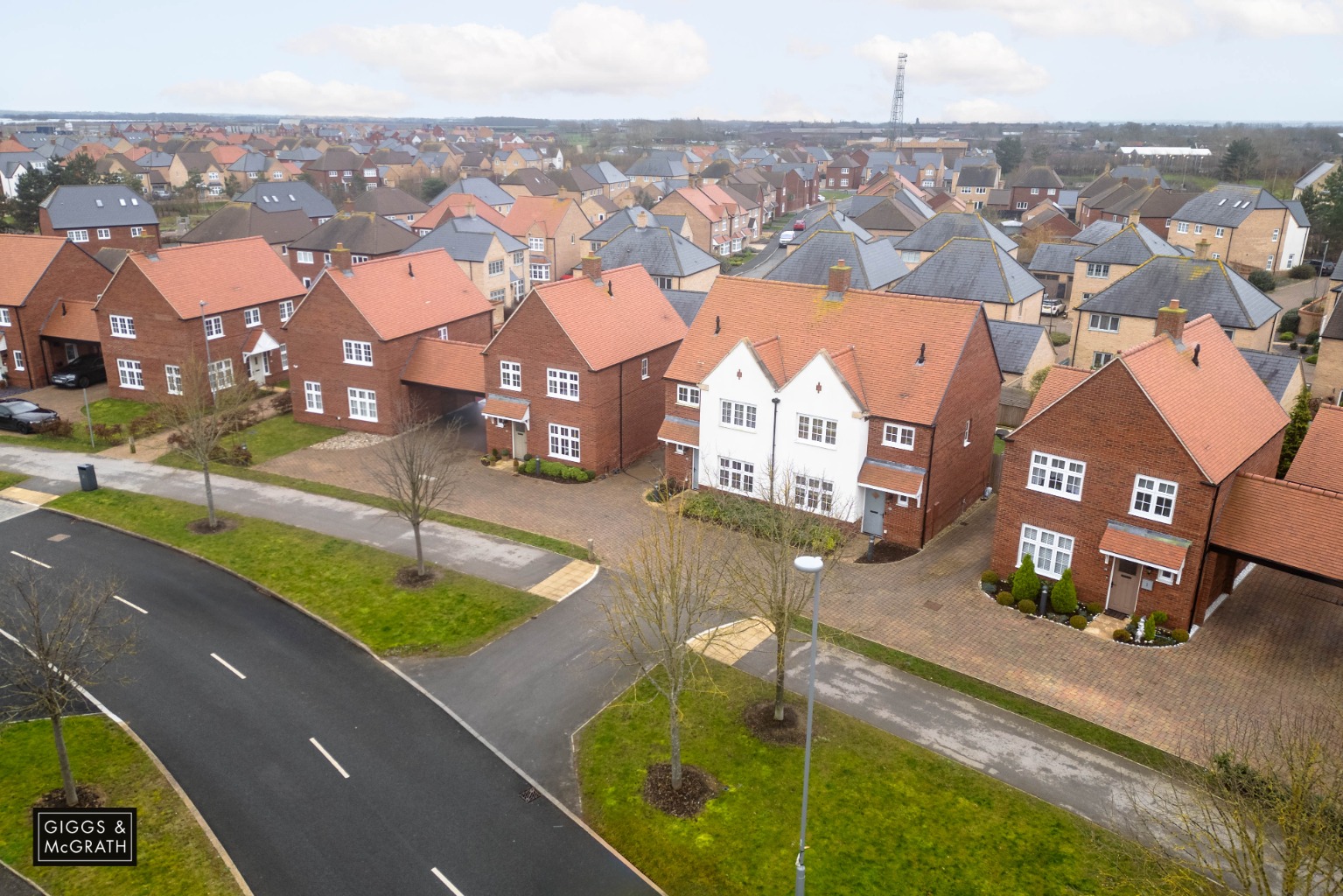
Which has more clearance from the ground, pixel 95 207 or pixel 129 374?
pixel 95 207

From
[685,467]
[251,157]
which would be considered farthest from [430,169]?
[685,467]

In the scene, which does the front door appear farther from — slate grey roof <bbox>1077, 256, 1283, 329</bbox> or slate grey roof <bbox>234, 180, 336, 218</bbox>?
slate grey roof <bbox>234, 180, 336, 218</bbox>

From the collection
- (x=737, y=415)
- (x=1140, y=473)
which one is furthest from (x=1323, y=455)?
(x=737, y=415)

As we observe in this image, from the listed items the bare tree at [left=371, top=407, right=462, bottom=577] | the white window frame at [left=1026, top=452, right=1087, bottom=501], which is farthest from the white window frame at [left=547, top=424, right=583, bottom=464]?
the white window frame at [left=1026, top=452, right=1087, bottom=501]

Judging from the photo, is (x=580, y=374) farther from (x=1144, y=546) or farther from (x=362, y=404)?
(x=1144, y=546)

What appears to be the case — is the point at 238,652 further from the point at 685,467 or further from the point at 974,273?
the point at 974,273

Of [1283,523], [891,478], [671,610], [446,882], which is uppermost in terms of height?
[1283,523]
